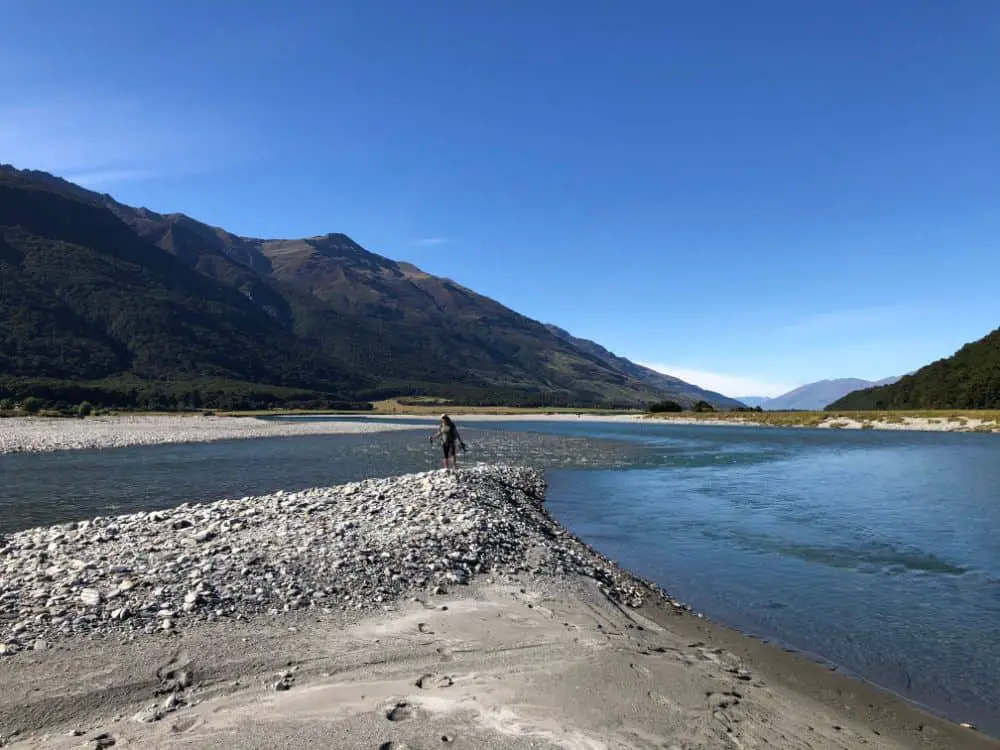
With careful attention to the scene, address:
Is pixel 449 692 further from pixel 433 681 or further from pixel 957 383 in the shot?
pixel 957 383

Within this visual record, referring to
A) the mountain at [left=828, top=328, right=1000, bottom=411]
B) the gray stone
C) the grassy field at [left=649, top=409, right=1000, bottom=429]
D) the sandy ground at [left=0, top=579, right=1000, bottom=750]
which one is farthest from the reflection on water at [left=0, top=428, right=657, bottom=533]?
the mountain at [left=828, top=328, right=1000, bottom=411]

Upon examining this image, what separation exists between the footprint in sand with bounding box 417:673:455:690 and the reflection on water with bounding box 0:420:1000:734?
7.45 metres

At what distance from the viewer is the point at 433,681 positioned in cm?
880

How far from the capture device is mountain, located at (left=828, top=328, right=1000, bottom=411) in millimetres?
128500

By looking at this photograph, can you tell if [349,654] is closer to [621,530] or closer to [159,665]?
[159,665]

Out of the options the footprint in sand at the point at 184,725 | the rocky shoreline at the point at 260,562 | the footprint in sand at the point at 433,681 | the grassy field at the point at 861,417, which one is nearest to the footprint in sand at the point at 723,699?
the footprint in sand at the point at 433,681

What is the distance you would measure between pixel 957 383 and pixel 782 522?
147059 millimetres

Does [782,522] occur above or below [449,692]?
below

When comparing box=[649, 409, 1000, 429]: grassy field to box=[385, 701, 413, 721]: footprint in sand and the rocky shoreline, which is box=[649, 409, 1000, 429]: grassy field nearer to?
the rocky shoreline

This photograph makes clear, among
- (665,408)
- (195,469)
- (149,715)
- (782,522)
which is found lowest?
(195,469)

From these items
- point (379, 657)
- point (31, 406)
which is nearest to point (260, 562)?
point (379, 657)

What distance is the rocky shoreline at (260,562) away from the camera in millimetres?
10992

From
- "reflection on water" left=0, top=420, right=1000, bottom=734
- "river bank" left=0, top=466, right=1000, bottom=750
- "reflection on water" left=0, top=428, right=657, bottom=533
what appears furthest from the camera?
"reflection on water" left=0, top=428, right=657, bottom=533

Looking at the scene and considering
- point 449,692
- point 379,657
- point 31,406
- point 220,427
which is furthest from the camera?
point 31,406
